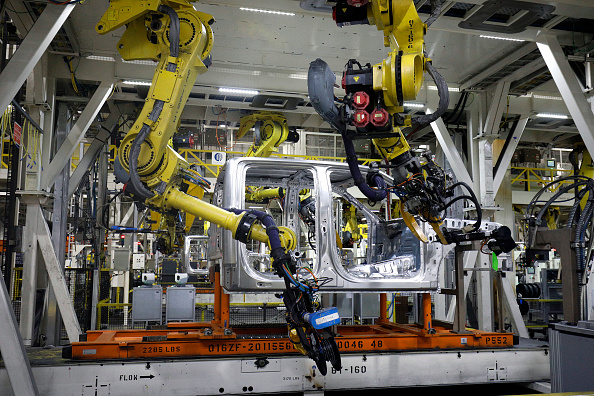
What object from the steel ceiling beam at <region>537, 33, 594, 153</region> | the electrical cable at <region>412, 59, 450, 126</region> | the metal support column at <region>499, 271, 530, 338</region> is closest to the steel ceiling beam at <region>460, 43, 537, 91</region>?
the steel ceiling beam at <region>537, 33, 594, 153</region>

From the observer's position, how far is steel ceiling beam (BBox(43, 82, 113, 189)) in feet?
22.4

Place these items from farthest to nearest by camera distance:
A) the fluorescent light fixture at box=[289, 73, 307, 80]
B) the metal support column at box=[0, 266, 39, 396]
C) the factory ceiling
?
1. the fluorescent light fixture at box=[289, 73, 307, 80]
2. the factory ceiling
3. the metal support column at box=[0, 266, 39, 396]

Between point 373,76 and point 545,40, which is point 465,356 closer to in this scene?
point 373,76

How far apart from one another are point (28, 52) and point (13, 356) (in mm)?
2664

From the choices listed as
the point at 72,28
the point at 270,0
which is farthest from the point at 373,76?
the point at 72,28

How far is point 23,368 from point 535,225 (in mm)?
4764

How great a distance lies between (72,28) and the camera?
671cm

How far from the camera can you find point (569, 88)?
6246mm

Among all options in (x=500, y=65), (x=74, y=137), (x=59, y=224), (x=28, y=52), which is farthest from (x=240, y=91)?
(x=500, y=65)

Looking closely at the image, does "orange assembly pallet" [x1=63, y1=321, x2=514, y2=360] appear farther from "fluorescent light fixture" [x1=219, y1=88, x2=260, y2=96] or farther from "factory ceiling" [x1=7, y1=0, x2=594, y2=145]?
"fluorescent light fixture" [x1=219, y1=88, x2=260, y2=96]

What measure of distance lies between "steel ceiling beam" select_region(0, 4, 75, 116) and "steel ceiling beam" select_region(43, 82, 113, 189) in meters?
2.29

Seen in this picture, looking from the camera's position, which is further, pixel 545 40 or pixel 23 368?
pixel 545 40

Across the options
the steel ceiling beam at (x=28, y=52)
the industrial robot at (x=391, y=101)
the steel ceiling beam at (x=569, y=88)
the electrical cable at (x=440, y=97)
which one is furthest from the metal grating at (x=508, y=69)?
the steel ceiling beam at (x=28, y=52)

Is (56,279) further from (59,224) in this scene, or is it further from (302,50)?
(302,50)
